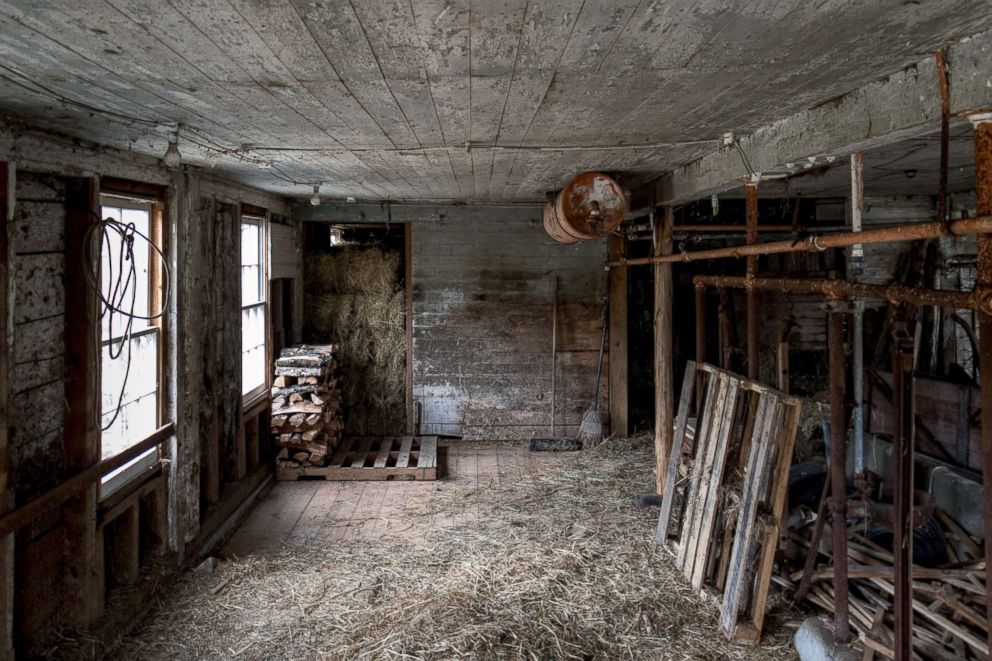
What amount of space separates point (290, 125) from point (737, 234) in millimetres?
5384

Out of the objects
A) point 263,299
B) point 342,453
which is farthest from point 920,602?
point 263,299

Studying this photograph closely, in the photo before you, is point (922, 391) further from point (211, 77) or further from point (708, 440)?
point (211, 77)

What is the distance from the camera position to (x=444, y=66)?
2.21m

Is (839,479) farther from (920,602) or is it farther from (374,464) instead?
(374,464)

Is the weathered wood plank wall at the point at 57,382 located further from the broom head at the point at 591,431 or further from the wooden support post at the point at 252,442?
the broom head at the point at 591,431

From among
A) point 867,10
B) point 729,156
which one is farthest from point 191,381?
point 867,10

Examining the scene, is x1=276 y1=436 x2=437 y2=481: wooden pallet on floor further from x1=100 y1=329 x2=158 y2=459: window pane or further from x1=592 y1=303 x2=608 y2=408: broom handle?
x1=100 y1=329 x2=158 y2=459: window pane

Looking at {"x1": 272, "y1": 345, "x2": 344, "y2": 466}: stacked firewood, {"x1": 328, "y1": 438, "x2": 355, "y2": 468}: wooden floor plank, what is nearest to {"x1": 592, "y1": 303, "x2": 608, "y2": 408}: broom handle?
{"x1": 328, "y1": 438, "x2": 355, "y2": 468}: wooden floor plank

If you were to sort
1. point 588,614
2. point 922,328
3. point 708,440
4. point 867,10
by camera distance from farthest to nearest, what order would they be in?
point 922,328 → point 708,440 → point 588,614 → point 867,10

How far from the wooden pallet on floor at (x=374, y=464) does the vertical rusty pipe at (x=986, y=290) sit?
4.90 meters

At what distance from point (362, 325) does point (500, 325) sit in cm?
158

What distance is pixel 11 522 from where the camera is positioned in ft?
9.00

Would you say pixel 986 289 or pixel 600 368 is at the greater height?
pixel 986 289

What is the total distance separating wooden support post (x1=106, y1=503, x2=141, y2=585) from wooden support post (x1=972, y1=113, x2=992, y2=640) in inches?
160
